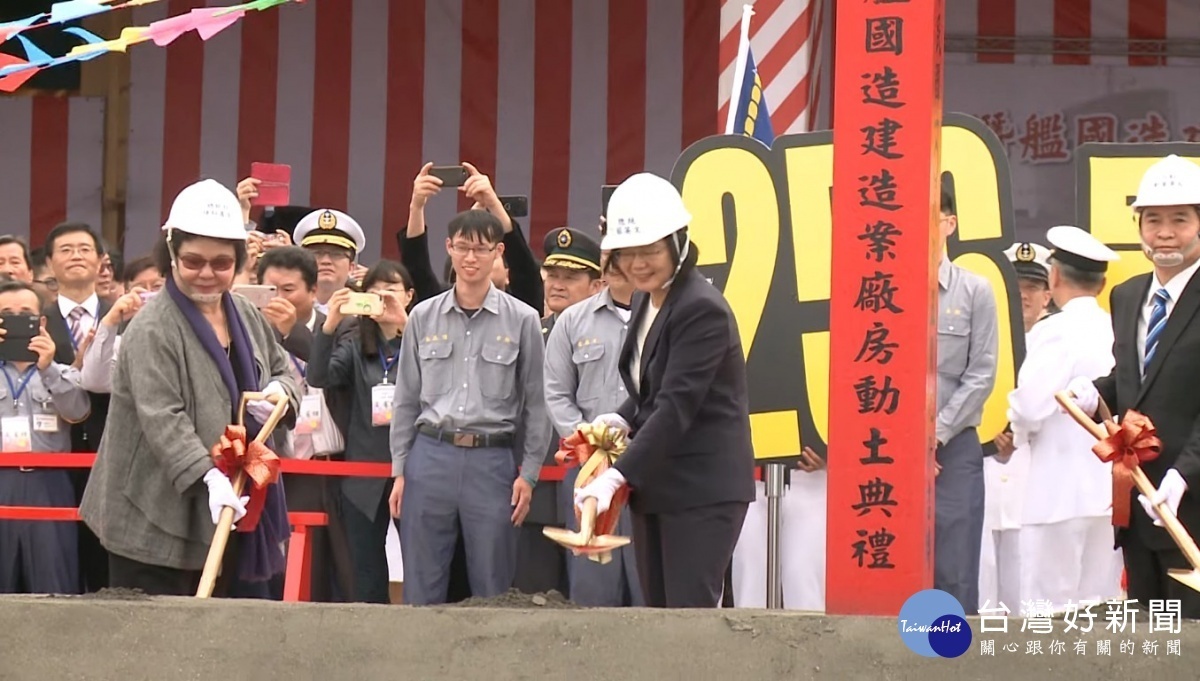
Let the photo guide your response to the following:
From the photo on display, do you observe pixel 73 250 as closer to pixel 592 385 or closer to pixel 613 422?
pixel 592 385

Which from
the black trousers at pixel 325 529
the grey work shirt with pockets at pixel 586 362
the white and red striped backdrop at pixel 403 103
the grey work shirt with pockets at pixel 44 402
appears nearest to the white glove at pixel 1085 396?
the grey work shirt with pockets at pixel 586 362

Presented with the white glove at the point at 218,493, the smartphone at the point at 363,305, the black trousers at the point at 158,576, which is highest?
the smartphone at the point at 363,305

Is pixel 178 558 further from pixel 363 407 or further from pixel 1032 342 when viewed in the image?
pixel 1032 342

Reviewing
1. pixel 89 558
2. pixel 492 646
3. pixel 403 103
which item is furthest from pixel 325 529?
pixel 403 103

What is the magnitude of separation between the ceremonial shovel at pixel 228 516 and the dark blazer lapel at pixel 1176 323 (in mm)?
2591

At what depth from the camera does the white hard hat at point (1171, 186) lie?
570cm

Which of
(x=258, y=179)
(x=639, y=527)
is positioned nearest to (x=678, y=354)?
(x=639, y=527)

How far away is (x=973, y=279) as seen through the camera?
6.98 m

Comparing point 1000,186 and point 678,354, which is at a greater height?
point 1000,186

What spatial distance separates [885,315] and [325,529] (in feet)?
12.0

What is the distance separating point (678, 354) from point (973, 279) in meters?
2.13

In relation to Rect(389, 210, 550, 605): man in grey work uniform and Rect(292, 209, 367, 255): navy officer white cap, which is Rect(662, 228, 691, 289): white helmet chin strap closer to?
Rect(389, 210, 550, 605): man in grey work uniform

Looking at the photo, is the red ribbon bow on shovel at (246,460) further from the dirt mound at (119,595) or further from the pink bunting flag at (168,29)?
the pink bunting flag at (168,29)

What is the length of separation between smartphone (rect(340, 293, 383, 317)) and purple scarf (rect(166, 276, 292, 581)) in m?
1.48
